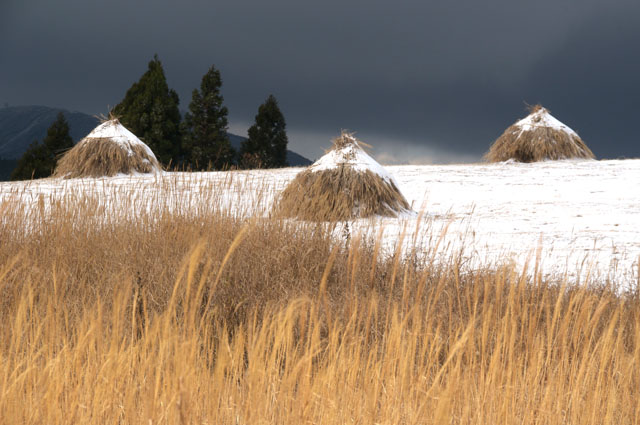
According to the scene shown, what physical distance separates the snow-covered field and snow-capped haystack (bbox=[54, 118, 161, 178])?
0.51 m

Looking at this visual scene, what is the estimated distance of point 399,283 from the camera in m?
4.10

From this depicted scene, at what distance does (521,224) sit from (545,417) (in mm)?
3825

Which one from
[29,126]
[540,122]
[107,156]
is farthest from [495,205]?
[29,126]

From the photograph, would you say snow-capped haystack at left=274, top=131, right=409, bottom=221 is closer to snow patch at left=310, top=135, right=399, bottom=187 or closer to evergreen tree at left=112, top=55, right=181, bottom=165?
snow patch at left=310, top=135, right=399, bottom=187

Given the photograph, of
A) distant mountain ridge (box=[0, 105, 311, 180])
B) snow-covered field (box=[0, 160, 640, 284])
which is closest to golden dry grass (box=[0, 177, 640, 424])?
snow-covered field (box=[0, 160, 640, 284])

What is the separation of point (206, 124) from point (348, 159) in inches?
624

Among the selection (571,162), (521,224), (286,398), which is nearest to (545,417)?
(286,398)

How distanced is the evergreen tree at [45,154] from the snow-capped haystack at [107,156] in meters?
11.2

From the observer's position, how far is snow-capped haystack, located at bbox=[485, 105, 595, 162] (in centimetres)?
1102

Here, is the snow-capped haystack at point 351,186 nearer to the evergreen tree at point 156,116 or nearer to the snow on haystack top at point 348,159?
the snow on haystack top at point 348,159

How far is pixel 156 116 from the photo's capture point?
70.1ft

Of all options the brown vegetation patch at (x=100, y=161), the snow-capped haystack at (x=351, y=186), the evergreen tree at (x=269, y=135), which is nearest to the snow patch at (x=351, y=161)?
the snow-capped haystack at (x=351, y=186)

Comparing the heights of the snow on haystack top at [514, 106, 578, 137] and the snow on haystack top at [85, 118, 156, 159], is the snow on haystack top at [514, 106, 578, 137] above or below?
above

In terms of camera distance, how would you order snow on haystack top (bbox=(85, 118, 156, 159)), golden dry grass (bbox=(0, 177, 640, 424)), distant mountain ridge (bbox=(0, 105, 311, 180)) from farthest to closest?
1. distant mountain ridge (bbox=(0, 105, 311, 180))
2. snow on haystack top (bbox=(85, 118, 156, 159))
3. golden dry grass (bbox=(0, 177, 640, 424))
